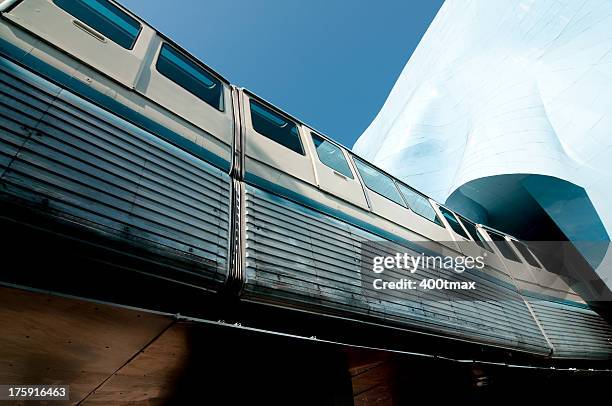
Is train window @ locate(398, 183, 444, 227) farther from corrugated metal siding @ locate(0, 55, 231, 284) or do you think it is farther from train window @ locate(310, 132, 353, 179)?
corrugated metal siding @ locate(0, 55, 231, 284)

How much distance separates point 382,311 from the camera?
10.00 feet

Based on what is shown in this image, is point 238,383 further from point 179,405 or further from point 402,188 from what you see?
point 402,188

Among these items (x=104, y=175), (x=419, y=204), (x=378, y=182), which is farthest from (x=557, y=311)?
(x=104, y=175)

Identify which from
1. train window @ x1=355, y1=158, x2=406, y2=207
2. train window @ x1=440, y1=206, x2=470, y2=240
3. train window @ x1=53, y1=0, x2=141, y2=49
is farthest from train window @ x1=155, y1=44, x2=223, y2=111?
train window @ x1=440, y1=206, x2=470, y2=240

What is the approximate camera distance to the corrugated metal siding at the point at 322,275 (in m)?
2.44

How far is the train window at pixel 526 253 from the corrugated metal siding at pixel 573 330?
1.79 metres

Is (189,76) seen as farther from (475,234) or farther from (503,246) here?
(503,246)

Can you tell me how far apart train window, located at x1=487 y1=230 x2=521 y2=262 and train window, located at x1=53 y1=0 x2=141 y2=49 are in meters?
8.56

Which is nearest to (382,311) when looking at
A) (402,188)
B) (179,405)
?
(179,405)

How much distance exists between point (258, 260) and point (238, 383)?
183 centimetres

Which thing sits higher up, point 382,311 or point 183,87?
point 183,87

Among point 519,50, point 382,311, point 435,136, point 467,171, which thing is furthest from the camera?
point 435,136

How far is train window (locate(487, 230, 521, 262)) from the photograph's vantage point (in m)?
7.70

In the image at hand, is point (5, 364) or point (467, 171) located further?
point (467, 171)
